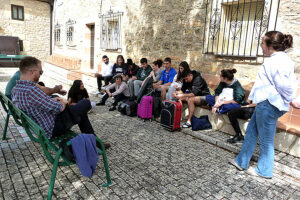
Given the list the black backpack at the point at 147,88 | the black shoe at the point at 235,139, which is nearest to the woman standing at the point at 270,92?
the black shoe at the point at 235,139

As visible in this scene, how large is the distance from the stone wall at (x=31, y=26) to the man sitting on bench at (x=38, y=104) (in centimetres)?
1746

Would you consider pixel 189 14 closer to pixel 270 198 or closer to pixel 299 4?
pixel 299 4

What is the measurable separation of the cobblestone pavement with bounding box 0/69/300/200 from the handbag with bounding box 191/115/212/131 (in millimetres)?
542

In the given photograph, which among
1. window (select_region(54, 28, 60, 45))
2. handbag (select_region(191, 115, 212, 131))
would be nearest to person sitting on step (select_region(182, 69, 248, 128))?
handbag (select_region(191, 115, 212, 131))

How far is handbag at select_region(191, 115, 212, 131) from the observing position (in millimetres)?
4598

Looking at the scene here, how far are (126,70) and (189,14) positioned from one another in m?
2.59

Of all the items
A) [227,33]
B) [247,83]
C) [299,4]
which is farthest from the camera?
[227,33]

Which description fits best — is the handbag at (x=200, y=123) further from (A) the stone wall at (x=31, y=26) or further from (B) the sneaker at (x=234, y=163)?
(A) the stone wall at (x=31, y=26)

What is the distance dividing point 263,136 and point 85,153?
2.17m

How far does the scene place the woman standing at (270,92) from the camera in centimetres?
265

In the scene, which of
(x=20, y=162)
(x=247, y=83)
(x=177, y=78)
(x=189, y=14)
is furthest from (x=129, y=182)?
(x=189, y=14)

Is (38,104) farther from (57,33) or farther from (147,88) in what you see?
(57,33)

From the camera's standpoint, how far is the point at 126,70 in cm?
748

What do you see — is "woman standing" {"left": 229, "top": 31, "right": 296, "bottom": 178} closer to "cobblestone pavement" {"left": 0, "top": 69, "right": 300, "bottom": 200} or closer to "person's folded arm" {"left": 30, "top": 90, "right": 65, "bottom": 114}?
"cobblestone pavement" {"left": 0, "top": 69, "right": 300, "bottom": 200}
